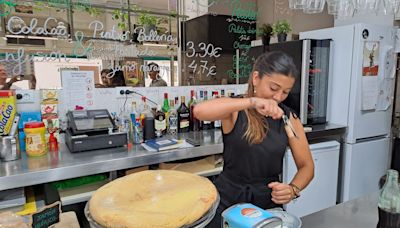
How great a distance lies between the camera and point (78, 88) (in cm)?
224

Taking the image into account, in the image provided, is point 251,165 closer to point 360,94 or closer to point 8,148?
point 8,148

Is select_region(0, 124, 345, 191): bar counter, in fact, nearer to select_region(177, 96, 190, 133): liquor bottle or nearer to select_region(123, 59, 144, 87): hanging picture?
select_region(177, 96, 190, 133): liquor bottle

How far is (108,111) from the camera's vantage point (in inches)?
92.2

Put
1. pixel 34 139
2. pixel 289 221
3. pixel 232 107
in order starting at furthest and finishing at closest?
1. pixel 34 139
2. pixel 232 107
3. pixel 289 221

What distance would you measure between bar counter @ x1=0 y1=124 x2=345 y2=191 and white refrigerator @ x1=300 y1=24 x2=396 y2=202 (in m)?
1.35

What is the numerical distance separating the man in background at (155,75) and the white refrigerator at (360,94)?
162cm

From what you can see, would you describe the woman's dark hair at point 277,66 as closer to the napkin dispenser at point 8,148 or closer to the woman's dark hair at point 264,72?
the woman's dark hair at point 264,72

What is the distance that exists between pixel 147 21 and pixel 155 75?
46 centimetres

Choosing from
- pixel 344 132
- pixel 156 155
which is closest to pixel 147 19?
pixel 156 155

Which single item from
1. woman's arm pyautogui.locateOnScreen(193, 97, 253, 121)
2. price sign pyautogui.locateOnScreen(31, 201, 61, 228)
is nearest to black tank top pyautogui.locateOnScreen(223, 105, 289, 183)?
woman's arm pyautogui.locateOnScreen(193, 97, 253, 121)

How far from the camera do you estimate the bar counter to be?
5.12ft

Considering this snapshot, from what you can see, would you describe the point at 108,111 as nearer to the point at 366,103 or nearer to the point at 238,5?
the point at 238,5

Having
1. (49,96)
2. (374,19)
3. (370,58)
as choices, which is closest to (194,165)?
(49,96)

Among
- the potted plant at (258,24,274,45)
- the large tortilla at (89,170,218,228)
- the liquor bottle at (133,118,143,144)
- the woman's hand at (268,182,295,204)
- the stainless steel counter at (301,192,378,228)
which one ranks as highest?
the potted plant at (258,24,274,45)
